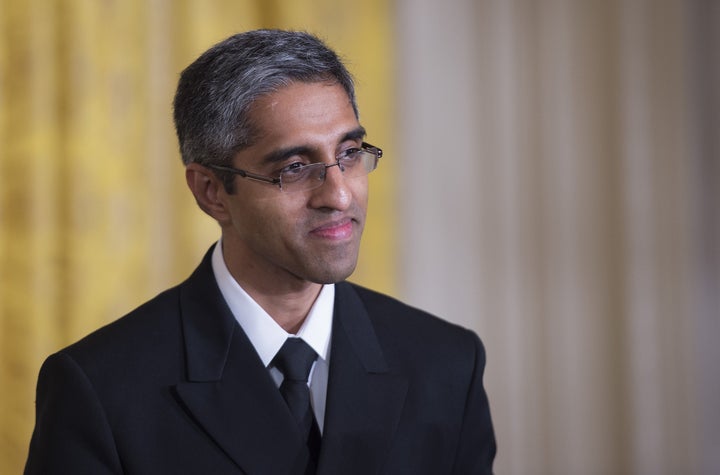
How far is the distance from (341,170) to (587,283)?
2.09 meters

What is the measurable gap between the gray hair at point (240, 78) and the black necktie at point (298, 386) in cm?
29

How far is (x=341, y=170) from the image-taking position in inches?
60.4

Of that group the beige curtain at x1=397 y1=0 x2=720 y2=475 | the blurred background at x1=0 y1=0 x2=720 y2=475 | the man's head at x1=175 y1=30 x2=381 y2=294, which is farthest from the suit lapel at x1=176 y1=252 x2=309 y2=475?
the beige curtain at x1=397 y1=0 x2=720 y2=475

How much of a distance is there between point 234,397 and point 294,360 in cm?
12

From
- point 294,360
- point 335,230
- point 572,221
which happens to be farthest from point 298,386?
point 572,221

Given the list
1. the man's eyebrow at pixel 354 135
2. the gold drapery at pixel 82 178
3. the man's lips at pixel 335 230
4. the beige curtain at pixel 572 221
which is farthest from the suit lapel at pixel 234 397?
the beige curtain at pixel 572 221

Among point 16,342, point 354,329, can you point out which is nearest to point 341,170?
point 354,329

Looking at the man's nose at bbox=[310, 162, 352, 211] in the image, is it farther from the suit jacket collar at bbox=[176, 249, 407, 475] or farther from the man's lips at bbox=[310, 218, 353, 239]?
the suit jacket collar at bbox=[176, 249, 407, 475]

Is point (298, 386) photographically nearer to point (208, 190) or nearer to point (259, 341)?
point (259, 341)

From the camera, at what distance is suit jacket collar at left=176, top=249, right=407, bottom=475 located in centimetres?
151

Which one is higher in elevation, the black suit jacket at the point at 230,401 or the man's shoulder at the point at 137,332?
the man's shoulder at the point at 137,332

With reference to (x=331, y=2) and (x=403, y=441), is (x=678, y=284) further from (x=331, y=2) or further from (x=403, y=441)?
(x=403, y=441)

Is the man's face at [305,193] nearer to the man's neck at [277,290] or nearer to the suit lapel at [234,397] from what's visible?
the man's neck at [277,290]

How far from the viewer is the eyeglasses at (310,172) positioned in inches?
59.9
